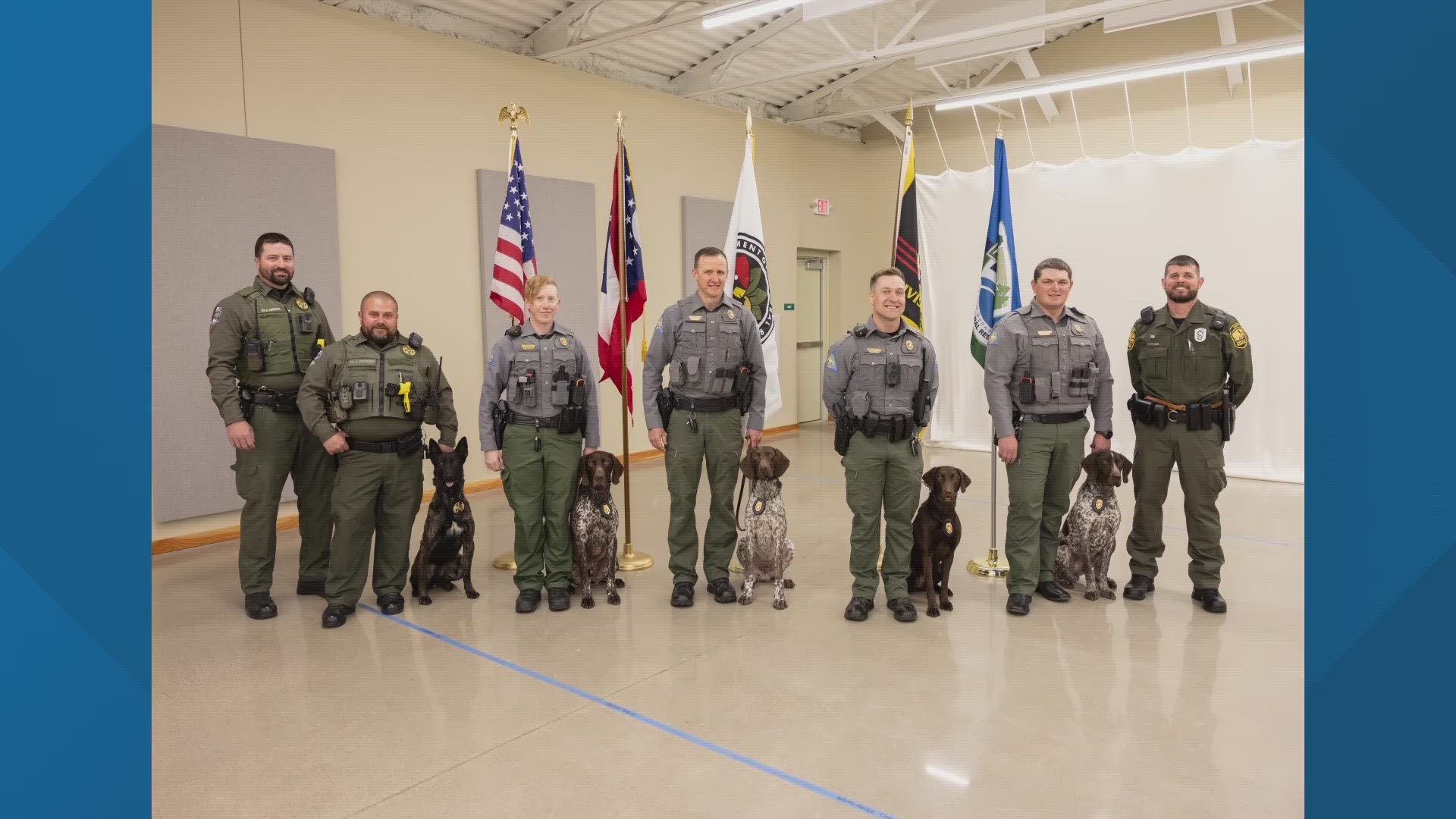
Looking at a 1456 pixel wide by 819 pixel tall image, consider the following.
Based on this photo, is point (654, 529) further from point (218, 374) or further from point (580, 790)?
point (580, 790)

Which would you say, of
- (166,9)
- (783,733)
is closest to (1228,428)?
(783,733)

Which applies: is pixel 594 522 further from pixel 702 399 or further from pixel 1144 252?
pixel 1144 252

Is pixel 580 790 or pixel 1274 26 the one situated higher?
pixel 1274 26

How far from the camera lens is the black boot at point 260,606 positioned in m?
4.55

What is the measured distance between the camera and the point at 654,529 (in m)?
6.46

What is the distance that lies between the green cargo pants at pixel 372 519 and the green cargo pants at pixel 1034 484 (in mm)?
3088

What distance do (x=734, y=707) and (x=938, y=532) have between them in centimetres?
152

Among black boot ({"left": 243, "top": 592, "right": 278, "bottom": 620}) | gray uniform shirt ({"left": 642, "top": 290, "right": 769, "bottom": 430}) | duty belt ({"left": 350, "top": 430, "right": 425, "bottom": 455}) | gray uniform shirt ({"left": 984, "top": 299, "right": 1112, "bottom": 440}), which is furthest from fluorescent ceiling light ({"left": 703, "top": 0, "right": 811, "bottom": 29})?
black boot ({"left": 243, "top": 592, "right": 278, "bottom": 620})

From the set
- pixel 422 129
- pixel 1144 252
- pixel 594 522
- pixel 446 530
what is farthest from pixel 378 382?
pixel 1144 252

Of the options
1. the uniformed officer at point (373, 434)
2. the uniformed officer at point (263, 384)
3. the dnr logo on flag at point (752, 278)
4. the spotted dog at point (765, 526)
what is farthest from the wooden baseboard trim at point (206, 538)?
the dnr logo on flag at point (752, 278)

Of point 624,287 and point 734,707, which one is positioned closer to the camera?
point 734,707

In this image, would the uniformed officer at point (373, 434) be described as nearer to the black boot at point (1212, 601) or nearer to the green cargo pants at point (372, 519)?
the green cargo pants at point (372, 519)

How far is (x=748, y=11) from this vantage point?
641 cm

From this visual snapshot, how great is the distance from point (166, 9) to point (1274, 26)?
31.0ft
